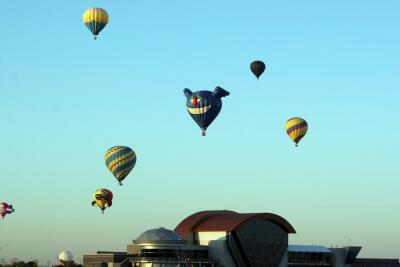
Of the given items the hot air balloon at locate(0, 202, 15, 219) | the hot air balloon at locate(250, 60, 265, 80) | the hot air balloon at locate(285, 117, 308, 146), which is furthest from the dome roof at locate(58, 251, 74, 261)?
the hot air balloon at locate(250, 60, 265, 80)

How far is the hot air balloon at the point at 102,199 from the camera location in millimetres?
154750

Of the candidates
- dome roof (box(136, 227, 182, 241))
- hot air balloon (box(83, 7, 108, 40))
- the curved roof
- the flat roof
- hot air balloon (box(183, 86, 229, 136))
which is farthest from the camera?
the flat roof

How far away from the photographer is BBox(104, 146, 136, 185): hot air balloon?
135250 millimetres

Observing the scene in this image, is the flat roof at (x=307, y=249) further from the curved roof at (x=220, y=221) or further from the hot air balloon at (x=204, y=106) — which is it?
the hot air balloon at (x=204, y=106)

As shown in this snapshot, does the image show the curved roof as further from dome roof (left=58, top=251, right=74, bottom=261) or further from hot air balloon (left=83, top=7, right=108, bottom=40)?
hot air balloon (left=83, top=7, right=108, bottom=40)

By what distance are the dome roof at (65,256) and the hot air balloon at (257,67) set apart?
215 feet

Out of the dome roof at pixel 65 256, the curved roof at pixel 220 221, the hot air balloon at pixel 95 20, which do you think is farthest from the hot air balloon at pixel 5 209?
the hot air balloon at pixel 95 20

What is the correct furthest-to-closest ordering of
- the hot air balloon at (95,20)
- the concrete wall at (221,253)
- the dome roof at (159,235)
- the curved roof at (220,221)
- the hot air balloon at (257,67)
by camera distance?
the curved roof at (220,221) < the concrete wall at (221,253) < the dome roof at (159,235) < the hot air balloon at (257,67) < the hot air balloon at (95,20)

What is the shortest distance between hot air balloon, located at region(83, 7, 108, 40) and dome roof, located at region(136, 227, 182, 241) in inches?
1595

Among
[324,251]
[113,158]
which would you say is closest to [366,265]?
[324,251]

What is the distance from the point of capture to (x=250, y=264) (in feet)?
492

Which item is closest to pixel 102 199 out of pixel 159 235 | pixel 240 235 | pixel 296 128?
pixel 159 235

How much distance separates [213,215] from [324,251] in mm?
29542

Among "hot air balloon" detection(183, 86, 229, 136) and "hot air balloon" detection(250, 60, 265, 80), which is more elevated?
"hot air balloon" detection(250, 60, 265, 80)
